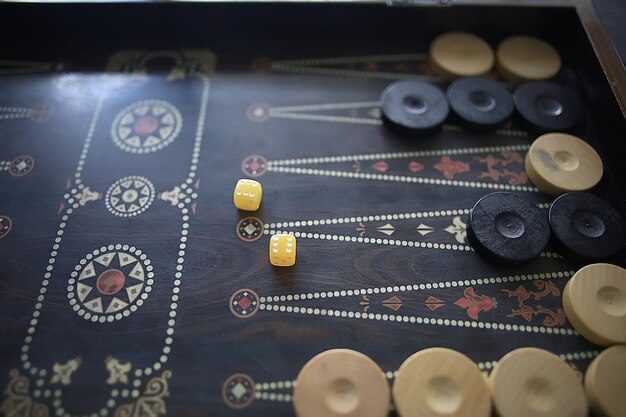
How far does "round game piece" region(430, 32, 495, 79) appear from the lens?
2.18 meters

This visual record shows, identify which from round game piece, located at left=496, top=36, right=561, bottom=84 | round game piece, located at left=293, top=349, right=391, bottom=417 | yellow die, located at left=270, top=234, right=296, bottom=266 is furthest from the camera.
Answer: round game piece, located at left=496, top=36, right=561, bottom=84

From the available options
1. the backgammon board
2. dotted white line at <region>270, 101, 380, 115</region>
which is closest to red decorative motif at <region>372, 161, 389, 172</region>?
the backgammon board

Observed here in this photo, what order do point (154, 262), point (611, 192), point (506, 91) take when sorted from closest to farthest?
point (154, 262)
point (611, 192)
point (506, 91)

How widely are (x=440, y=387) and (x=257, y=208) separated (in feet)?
2.62

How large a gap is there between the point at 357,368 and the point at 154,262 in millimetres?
717

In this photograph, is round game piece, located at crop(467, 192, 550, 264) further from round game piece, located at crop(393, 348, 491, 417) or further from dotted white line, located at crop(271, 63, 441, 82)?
dotted white line, located at crop(271, 63, 441, 82)

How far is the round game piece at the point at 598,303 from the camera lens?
1.59 m

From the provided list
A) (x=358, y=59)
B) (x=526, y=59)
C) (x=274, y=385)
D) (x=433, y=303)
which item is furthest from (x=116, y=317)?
(x=526, y=59)

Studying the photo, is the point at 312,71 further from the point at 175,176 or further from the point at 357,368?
the point at 357,368

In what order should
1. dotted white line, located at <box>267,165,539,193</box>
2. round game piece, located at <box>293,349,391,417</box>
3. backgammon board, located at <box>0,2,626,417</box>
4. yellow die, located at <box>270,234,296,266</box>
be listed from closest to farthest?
1. round game piece, located at <box>293,349,391,417</box>
2. backgammon board, located at <box>0,2,626,417</box>
3. yellow die, located at <box>270,234,296,266</box>
4. dotted white line, located at <box>267,165,539,193</box>

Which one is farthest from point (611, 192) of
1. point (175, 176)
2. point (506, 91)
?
point (175, 176)

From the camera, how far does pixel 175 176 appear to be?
192cm

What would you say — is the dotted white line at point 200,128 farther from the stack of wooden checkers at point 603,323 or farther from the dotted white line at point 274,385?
the stack of wooden checkers at point 603,323

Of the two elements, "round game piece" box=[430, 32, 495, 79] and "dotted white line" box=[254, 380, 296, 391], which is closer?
"dotted white line" box=[254, 380, 296, 391]
